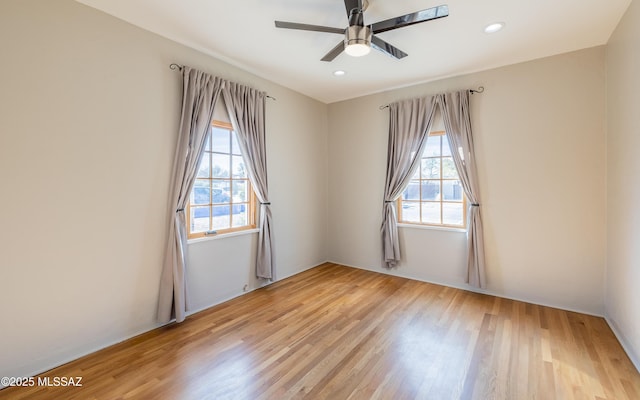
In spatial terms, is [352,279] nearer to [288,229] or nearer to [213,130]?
[288,229]

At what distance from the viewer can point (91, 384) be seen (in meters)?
1.94

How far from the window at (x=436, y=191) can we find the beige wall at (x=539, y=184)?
23 centimetres

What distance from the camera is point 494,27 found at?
8.36ft

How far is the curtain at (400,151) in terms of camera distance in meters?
3.83

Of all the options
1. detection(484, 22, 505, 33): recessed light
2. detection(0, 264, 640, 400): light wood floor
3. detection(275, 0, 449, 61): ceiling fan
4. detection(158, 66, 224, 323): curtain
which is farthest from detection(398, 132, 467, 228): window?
detection(158, 66, 224, 323): curtain

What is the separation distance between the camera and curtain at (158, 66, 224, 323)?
269 cm

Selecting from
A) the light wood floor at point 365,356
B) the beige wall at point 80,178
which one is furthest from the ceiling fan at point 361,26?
the light wood floor at point 365,356

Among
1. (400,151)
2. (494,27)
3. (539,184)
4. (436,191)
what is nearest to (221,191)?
(400,151)

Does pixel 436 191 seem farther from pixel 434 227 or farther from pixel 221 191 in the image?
pixel 221 191

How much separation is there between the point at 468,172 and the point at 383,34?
194 cm

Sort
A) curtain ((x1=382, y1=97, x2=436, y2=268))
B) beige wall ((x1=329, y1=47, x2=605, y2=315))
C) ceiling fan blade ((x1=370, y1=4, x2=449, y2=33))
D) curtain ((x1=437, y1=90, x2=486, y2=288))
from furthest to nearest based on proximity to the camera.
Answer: curtain ((x1=382, y1=97, x2=436, y2=268)) → curtain ((x1=437, y1=90, x2=486, y2=288)) → beige wall ((x1=329, y1=47, x2=605, y2=315)) → ceiling fan blade ((x1=370, y1=4, x2=449, y2=33))

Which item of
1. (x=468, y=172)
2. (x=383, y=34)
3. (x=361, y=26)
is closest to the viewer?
(x=361, y=26)

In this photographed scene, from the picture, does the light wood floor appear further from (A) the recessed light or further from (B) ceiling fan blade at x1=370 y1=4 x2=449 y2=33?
(A) the recessed light

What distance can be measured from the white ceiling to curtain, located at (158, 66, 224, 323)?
0.52 meters
